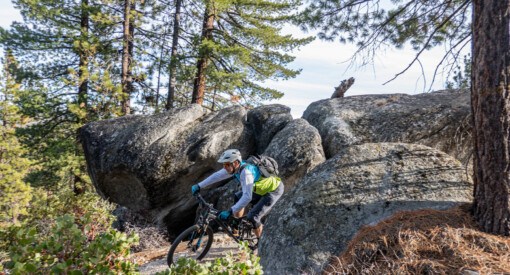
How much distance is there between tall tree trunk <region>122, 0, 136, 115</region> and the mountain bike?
1205 centimetres

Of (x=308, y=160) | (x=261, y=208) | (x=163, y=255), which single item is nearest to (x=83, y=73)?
(x=163, y=255)

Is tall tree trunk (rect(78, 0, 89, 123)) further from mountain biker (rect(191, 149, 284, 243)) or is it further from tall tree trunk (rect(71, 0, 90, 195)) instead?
mountain biker (rect(191, 149, 284, 243))

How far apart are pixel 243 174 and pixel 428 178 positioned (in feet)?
9.41

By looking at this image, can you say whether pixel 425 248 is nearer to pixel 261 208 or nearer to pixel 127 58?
pixel 261 208

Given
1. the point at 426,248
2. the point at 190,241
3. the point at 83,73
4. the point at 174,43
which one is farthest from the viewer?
the point at 174,43

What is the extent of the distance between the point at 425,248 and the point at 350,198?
1.29 meters

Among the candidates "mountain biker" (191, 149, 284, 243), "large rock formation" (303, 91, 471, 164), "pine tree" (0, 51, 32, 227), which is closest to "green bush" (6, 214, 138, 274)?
"mountain biker" (191, 149, 284, 243)

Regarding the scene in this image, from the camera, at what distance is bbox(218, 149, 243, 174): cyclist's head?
619cm

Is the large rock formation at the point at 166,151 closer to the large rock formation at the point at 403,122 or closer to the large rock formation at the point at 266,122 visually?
the large rock formation at the point at 266,122

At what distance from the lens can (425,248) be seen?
4.08m

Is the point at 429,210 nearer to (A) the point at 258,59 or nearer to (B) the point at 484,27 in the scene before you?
(B) the point at 484,27

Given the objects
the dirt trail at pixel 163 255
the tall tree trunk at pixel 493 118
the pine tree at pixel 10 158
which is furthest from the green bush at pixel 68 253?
the pine tree at pixel 10 158

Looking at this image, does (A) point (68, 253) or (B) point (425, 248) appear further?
(B) point (425, 248)

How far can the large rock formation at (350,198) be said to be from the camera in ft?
15.6
